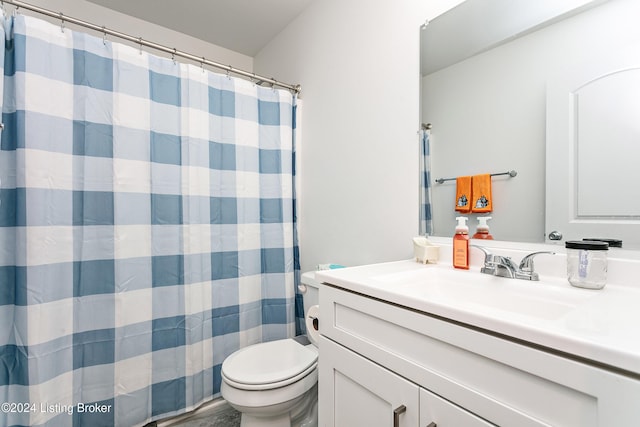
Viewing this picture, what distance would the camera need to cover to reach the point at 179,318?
56.7 inches

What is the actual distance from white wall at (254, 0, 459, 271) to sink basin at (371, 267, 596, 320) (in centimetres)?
30

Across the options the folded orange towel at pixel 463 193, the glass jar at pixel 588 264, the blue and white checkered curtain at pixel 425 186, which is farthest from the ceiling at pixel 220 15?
the glass jar at pixel 588 264

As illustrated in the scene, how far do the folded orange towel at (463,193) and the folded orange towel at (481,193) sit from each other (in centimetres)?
2

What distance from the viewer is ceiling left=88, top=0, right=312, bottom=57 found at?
182 centimetres

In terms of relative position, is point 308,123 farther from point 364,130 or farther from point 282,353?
point 282,353

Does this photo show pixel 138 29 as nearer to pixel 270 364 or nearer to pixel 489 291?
pixel 270 364

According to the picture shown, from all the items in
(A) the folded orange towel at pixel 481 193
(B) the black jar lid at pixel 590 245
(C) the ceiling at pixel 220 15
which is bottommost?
(B) the black jar lid at pixel 590 245

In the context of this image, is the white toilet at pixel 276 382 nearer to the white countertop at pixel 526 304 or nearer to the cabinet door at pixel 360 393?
the cabinet door at pixel 360 393

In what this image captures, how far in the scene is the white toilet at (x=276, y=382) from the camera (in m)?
1.12

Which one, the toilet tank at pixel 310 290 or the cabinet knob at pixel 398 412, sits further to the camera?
the toilet tank at pixel 310 290

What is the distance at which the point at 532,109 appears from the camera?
3.10 ft

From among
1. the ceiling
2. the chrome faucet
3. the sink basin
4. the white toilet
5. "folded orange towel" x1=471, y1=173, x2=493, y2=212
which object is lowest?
the white toilet

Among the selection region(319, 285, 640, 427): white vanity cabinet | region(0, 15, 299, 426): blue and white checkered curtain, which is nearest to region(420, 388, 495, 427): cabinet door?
region(319, 285, 640, 427): white vanity cabinet

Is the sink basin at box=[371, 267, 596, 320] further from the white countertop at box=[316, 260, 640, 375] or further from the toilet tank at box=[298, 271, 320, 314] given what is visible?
the toilet tank at box=[298, 271, 320, 314]
